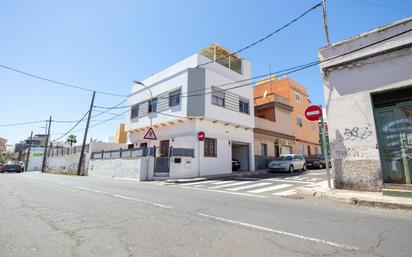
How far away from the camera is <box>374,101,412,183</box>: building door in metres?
7.91

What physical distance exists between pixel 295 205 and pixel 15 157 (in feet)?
289

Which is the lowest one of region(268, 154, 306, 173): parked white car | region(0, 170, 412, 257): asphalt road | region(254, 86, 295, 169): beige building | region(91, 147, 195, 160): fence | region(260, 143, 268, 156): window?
region(0, 170, 412, 257): asphalt road

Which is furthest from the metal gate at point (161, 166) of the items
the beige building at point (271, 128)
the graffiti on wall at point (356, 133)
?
the graffiti on wall at point (356, 133)

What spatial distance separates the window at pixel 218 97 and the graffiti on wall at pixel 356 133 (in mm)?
12513

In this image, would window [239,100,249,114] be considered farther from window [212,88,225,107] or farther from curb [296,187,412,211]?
curb [296,187,412,211]

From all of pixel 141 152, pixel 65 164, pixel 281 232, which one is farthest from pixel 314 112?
pixel 65 164

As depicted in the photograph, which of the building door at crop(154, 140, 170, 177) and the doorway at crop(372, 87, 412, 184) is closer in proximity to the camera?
the doorway at crop(372, 87, 412, 184)

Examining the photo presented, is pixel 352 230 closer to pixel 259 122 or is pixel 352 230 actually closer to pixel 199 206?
pixel 199 206

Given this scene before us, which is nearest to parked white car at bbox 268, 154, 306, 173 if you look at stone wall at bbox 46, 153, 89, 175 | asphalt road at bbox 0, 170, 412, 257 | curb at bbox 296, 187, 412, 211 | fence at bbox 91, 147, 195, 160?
fence at bbox 91, 147, 195, 160

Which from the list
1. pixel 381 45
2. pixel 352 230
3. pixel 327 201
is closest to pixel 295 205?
pixel 327 201

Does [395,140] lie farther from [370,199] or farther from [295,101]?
[295,101]

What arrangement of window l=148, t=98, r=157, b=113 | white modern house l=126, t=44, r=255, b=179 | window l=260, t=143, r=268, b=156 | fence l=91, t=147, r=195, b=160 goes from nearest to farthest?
fence l=91, t=147, r=195, b=160, white modern house l=126, t=44, r=255, b=179, window l=148, t=98, r=157, b=113, window l=260, t=143, r=268, b=156

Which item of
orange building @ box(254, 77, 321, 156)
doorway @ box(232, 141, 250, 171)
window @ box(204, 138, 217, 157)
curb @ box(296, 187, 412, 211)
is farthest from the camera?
orange building @ box(254, 77, 321, 156)

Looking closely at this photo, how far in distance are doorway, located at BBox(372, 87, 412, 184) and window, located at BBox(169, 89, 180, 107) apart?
582 inches
